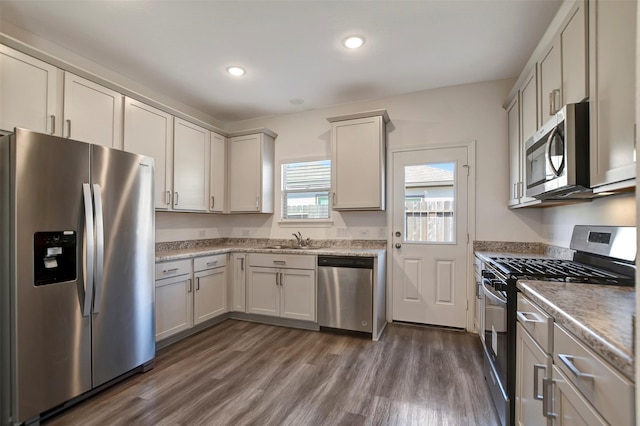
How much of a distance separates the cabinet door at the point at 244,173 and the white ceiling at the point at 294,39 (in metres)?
0.76

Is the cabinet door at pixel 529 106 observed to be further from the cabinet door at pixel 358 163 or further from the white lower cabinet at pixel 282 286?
the white lower cabinet at pixel 282 286

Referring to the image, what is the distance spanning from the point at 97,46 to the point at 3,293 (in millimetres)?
2116

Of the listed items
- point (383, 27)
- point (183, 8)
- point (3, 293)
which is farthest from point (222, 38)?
point (3, 293)

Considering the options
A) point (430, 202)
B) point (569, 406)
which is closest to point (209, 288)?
point (430, 202)

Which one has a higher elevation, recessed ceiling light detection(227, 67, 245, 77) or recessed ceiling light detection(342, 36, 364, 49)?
recessed ceiling light detection(342, 36, 364, 49)

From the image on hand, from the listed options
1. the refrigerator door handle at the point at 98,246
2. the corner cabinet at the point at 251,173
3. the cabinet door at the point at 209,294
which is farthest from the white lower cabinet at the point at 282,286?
the refrigerator door handle at the point at 98,246

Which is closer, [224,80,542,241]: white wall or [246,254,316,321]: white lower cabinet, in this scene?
[224,80,542,241]: white wall

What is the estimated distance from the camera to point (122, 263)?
215cm

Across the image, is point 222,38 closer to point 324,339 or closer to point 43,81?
point 43,81


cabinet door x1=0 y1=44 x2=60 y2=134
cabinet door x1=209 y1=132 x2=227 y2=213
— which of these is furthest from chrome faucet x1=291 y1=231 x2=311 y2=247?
cabinet door x1=0 y1=44 x2=60 y2=134

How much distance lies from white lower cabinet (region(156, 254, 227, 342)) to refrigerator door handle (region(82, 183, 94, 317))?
76 cm

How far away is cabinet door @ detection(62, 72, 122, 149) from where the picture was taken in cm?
Result: 224

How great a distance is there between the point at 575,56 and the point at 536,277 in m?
1.23

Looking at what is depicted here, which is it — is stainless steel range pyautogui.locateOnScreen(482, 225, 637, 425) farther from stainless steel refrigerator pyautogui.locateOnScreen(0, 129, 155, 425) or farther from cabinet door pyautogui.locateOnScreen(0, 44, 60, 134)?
cabinet door pyautogui.locateOnScreen(0, 44, 60, 134)
